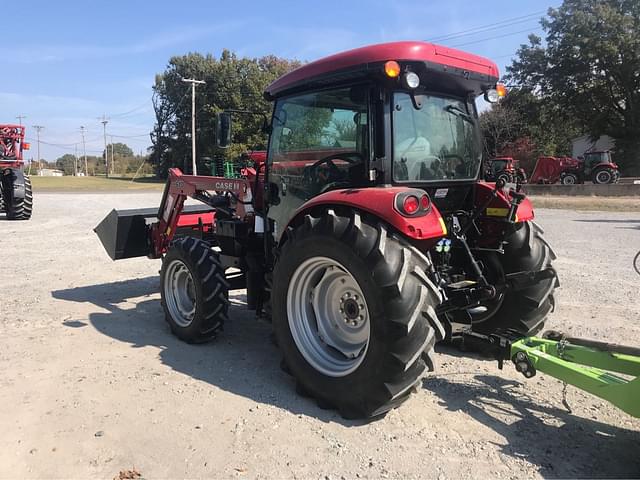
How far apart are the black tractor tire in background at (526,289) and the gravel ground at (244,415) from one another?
414 millimetres

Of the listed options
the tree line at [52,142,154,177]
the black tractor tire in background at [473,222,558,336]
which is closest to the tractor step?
the black tractor tire in background at [473,222,558,336]

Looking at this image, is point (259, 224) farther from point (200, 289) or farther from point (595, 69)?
point (595, 69)

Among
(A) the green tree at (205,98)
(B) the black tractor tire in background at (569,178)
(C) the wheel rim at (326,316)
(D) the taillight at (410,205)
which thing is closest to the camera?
(D) the taillight at (410,205)

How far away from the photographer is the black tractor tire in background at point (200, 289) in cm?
472

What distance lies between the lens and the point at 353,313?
372 centimetres

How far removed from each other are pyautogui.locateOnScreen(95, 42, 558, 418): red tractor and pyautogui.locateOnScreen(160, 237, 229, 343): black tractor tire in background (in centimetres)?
1

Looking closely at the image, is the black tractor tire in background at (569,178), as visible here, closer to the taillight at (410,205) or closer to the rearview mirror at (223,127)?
the rearview mirror at (223,127)

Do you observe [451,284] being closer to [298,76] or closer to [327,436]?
[327,436]

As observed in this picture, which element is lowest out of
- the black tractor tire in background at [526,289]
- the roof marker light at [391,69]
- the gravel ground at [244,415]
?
the gravel ground at [244,415]

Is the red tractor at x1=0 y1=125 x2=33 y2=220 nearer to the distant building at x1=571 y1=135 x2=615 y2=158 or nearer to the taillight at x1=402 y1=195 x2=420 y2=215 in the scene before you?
the taillight at x1=402 y1=195 x2=420 y2=215

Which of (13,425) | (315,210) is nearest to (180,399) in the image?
(13,425)

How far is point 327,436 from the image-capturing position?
322 centimetres

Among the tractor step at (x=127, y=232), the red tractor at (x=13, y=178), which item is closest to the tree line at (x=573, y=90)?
the red tractor at (x=13, y=178)

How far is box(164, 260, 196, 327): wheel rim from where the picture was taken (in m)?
5.20
